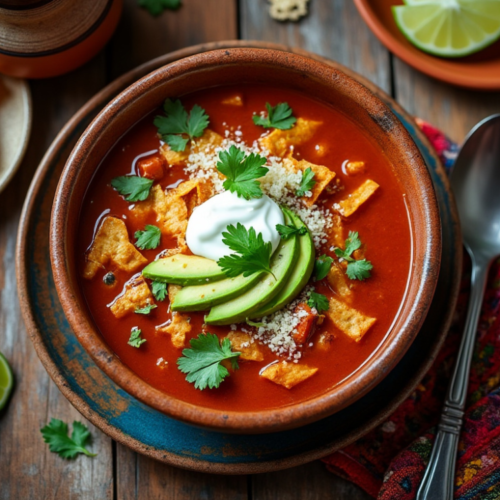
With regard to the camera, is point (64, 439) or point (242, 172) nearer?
point (242, 172)

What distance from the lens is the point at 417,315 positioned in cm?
260

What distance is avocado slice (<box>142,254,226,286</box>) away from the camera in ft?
8.89

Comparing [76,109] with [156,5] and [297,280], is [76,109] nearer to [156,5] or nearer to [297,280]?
[156,5]

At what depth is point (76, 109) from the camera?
135 inches

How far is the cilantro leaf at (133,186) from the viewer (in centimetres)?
285

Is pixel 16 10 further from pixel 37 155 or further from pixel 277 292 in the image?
pixel 277 292

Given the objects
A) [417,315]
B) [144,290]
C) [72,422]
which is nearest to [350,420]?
[417,315]

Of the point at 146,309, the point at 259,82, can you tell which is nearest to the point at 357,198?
the point at 259,82

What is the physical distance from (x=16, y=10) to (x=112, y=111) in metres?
0.69

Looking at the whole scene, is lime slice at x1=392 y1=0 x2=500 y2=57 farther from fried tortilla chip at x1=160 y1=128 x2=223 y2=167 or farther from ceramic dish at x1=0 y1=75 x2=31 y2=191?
ceramic dish at x1=0 y1=75 x2=31 y2=191

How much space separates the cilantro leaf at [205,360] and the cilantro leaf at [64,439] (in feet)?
2.67

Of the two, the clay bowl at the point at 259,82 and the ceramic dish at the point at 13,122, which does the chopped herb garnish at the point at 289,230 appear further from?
the ceramic dish at the point at 13,122

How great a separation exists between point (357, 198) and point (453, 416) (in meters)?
1.16

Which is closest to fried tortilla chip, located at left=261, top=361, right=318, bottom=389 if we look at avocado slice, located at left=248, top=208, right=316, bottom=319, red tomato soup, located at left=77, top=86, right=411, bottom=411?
red tomato soup, located at left=77, top=86, right=411, bottom=411
